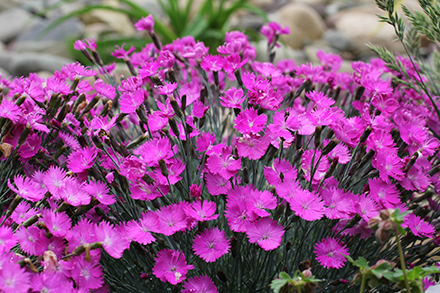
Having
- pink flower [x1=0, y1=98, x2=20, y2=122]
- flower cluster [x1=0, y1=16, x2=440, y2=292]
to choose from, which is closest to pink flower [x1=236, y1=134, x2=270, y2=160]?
flower cluster [x1=0, y1=16, x2=440, y2=292]

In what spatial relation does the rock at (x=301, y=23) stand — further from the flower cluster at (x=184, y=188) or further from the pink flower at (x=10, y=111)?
the pink flower at (x=10, y=111)

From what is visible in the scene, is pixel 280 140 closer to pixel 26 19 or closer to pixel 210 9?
pixel 210 9

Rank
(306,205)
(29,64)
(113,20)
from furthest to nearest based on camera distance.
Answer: (113,20), (29,64), (306,205)

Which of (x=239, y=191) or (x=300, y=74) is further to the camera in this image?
(x=300, y=74)

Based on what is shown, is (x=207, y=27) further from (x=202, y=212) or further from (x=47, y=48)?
(x=202, y=212)

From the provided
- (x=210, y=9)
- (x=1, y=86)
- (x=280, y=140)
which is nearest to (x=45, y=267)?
(x=280, y=140)

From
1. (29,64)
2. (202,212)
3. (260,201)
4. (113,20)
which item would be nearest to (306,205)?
(260,201)
